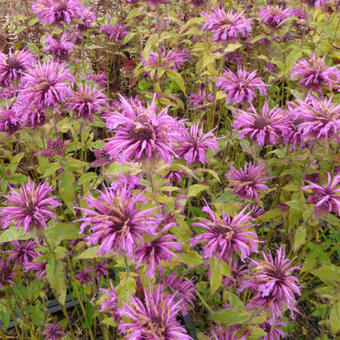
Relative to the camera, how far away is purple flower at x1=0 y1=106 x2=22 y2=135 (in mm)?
1489

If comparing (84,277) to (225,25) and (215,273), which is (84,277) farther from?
(225,25)

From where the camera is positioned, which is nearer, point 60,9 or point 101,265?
point 101,265

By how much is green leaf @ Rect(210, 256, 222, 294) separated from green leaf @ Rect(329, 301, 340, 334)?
49cm

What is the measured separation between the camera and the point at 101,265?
5.47 feet

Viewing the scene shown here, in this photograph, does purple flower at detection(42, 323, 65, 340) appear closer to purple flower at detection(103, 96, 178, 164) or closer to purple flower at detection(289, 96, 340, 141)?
purple flower at detection(103, 96, 178, 164)

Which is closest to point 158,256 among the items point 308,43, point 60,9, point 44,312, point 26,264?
point 26,264

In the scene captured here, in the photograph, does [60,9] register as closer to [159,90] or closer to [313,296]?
[159,90]

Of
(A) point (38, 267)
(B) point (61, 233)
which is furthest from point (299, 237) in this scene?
(A) point (38, 267)

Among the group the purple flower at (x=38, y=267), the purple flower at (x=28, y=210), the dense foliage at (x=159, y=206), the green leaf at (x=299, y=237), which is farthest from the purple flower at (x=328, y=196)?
the purple flower at (x=38, y=267)

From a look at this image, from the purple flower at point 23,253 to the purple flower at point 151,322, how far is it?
0.72m

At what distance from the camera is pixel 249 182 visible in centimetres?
141

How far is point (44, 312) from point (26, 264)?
0.30m

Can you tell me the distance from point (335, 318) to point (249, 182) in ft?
1.90

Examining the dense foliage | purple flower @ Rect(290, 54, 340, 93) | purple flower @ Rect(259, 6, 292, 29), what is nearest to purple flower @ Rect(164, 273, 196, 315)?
the dense foliage
